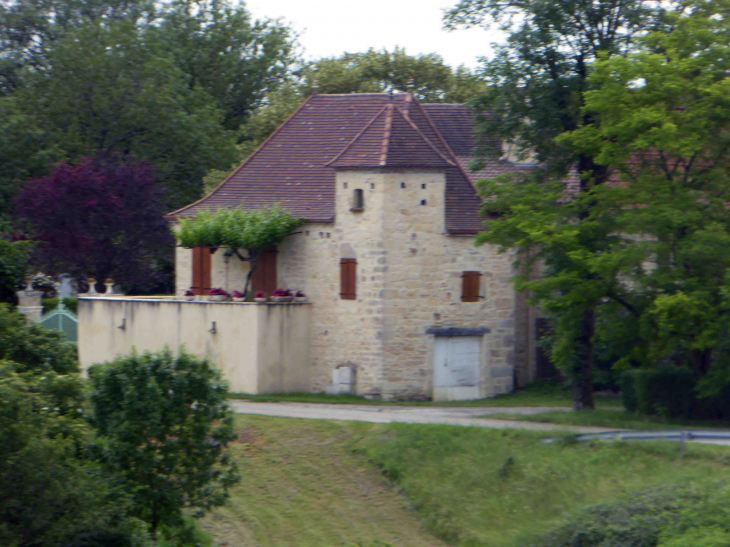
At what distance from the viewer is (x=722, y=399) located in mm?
23594

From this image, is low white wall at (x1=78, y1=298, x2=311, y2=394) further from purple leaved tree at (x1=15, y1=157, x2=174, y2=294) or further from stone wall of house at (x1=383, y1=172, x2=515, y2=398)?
purple leaved tree at (x1=15, y1=157, x2=174, y2=294)

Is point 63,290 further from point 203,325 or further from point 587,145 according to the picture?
point 587,145

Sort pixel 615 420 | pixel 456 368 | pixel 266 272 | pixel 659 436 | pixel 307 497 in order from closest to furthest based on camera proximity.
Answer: pixel 659 436 < pixel 307 497 < pixel 615 420 < pixel 456 368 < pixel 266 272

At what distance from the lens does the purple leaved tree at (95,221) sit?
36500 millimetres

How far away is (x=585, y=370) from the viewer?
26.0m

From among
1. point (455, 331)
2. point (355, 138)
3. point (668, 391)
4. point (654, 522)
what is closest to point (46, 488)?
point (654, 522)

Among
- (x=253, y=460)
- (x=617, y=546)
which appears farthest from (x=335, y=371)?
(x=617, y=546)

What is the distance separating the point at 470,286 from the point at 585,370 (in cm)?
441

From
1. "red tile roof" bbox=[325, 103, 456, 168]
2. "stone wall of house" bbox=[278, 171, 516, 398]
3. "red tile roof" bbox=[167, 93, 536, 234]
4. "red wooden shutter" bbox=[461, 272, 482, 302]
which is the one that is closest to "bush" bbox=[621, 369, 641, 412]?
"stone wall of house" bbox=[278, 171, 516, 398]

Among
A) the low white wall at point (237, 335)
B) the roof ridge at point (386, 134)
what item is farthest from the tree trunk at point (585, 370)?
the low white wall at point (237, 335)

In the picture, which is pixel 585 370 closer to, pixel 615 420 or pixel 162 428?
pixel 615 420

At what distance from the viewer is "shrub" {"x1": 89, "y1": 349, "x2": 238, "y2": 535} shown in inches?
598

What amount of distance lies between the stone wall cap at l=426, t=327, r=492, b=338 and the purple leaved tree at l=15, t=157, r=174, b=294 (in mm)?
13501

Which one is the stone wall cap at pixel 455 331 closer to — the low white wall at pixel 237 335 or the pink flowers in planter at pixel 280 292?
the low white wall at pixel 237 335
